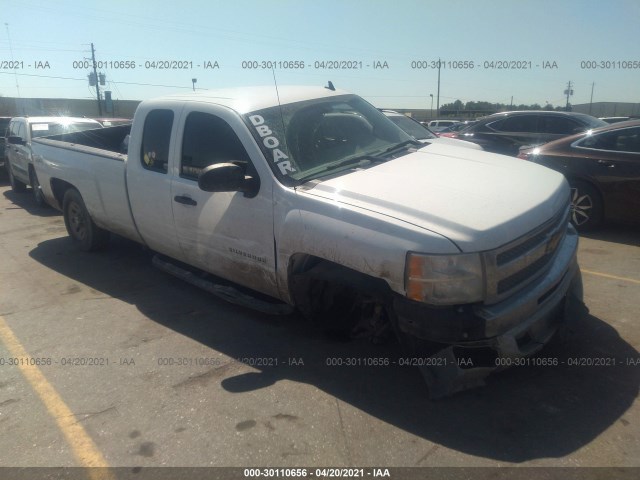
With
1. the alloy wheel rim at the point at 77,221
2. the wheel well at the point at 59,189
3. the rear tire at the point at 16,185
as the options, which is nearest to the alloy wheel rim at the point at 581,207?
the alloy wheel rim at the point at 77,221

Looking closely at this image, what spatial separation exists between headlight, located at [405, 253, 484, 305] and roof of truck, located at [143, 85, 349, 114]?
79.0 inches

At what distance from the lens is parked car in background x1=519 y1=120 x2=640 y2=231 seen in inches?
255

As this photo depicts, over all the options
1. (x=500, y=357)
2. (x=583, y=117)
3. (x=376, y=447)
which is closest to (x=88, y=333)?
(x=376, y=447)

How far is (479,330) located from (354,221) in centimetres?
94

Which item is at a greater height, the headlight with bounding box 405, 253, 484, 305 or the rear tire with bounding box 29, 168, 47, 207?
the headlight with bounding box 405, 253, 484, 305

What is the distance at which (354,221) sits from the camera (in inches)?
125

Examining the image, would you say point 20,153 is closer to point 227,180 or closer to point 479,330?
point 227,180

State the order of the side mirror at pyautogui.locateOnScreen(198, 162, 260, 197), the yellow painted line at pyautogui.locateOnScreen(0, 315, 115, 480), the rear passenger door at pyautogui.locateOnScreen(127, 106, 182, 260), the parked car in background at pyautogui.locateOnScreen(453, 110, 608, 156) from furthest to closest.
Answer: the parked car in background at pyautogui.locateOnScreen(453, 110, 608, 156) → the rear passenger door at pyautogui.locateOnScreen(127, 106, 182, 260) → the side mirror at pyautogui.locateOnScreen(198, 162, 260, 197) → the yellow painted line at pyautogui.locateOnScreen(0, 315, 115, 480)

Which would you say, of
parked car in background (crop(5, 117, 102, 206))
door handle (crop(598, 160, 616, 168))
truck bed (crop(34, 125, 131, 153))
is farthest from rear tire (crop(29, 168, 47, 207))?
door handle (crop(598, 160, 616, 168))

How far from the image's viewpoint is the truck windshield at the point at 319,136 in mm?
3855

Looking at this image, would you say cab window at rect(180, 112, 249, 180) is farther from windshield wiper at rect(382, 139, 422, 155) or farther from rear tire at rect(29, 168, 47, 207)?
rear tire at rect(29, 168, 47, 207)

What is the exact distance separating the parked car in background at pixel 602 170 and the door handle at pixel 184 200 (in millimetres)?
4985

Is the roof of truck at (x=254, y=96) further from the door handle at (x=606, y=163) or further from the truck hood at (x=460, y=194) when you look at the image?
the door handle at (x=606, y=163)

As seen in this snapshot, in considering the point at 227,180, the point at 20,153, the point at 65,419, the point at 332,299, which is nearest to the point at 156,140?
the point at 227,180
